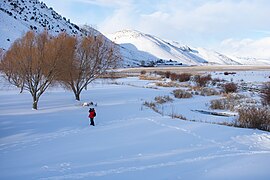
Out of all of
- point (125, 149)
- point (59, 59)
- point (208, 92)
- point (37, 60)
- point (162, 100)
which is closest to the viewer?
point (125, 149)

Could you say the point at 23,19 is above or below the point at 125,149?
above

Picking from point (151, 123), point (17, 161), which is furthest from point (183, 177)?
point (151, 123)

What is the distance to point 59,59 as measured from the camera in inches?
860

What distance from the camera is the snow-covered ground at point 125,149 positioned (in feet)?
28.0

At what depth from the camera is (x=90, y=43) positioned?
2605 centimetres

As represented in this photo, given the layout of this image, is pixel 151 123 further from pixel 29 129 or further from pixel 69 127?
pixel 29 129

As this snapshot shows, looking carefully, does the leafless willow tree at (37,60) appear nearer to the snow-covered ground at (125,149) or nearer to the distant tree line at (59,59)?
the distant tree line at (59,59)

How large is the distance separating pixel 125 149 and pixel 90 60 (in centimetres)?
1601

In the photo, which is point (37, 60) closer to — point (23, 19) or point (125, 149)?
point (125, 149)

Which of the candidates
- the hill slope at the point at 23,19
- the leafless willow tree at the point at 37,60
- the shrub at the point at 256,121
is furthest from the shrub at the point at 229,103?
the hill slope at the point at 23,19

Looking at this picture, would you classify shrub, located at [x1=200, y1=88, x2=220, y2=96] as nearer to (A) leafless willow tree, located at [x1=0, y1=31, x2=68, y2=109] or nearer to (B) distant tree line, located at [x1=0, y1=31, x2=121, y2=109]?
(B) distant tree line, located at [x1=0, y1=31, x2=121, y2=109]

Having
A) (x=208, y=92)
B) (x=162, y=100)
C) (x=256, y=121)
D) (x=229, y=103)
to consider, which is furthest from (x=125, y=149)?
(x=208, y=92)

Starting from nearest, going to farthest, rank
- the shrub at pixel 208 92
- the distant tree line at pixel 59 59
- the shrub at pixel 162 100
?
1. the distant tree line at pixel 59 59
2. the shrub at pixel 162 100
3. the shrub at pixel 208 92

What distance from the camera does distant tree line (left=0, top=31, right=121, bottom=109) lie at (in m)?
20.6
